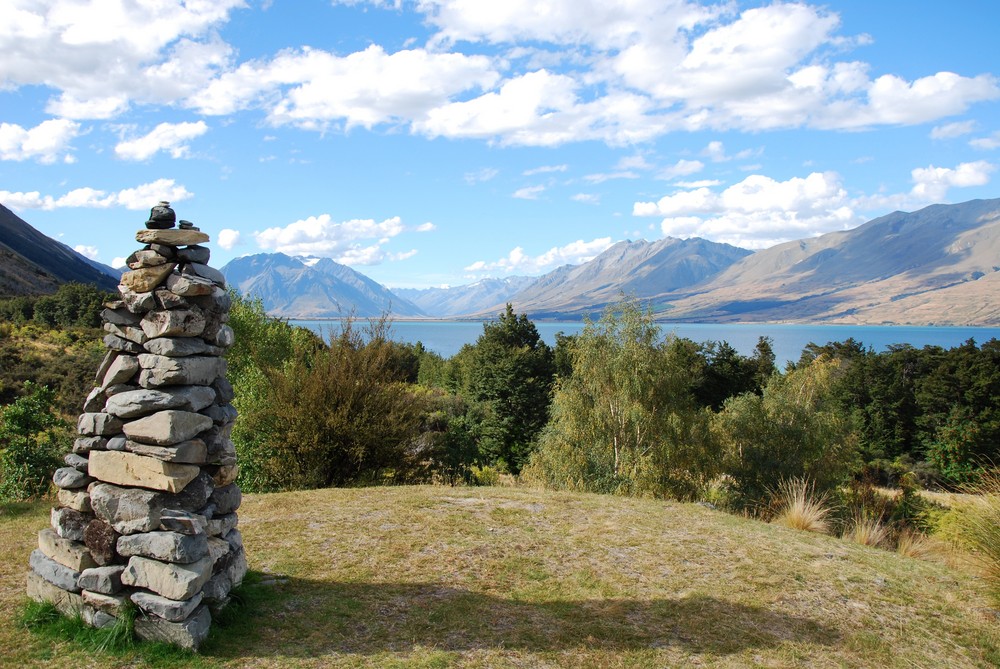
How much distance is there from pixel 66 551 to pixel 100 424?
136 centimetres

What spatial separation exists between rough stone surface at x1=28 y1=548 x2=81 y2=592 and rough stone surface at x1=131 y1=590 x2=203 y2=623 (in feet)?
2.53

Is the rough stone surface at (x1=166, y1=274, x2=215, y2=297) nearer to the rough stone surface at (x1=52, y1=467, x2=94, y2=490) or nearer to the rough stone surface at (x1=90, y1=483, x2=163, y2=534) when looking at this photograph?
the rough stone surface at (x1=90, y1=483, x2=163, y2=534)

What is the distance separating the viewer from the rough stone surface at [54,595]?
6363 mm

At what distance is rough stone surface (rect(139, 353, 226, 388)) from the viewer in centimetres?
623

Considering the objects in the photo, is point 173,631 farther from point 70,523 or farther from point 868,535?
point 868,535

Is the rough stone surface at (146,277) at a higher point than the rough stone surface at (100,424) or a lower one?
higher

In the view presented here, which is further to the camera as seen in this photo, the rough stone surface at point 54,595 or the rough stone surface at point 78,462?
the rough stone surface at point 78,462

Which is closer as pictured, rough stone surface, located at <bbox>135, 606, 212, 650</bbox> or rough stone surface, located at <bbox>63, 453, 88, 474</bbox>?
rough stone surface, located at <bbox>135, 606, 212, 650</bbox>

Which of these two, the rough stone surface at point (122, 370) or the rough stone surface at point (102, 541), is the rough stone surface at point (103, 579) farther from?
the rough stone surface at point (122, 370)

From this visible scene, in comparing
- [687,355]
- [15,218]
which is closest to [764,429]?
[687,355]

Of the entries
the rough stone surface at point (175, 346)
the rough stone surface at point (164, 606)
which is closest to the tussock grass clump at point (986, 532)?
the rough stone surface at point (164, 606)

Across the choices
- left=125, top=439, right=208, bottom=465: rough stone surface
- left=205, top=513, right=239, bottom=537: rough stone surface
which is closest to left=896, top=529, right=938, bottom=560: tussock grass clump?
left=205, top=513, right=239, bottom=537: rough stone surface

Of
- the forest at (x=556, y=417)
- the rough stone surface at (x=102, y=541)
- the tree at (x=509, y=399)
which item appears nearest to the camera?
the rough stone surface at (x=102, y=541)

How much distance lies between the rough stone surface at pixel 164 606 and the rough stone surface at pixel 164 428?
148 cm
